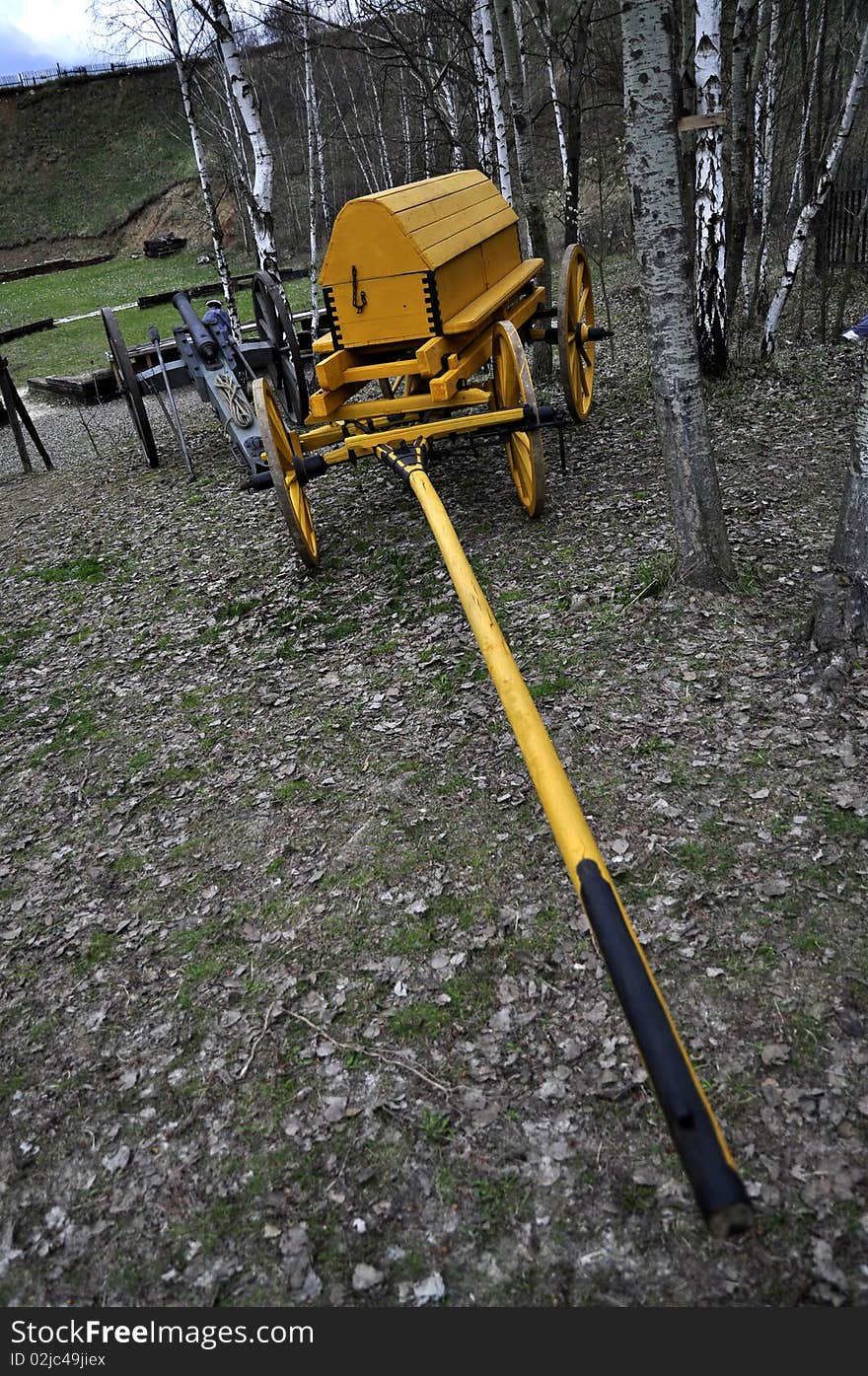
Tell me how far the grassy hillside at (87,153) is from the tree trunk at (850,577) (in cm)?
4385

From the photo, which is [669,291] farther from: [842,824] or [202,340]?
[202,340]

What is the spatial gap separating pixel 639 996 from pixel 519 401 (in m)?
5.49

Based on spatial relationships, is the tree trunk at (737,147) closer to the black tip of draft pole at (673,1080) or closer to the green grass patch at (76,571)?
the green grass patch at (76,571)

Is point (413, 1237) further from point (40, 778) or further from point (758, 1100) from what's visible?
point (40, 778)

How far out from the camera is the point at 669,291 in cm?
435

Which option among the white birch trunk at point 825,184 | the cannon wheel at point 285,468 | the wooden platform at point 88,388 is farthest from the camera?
the wooden platform at point 88,388

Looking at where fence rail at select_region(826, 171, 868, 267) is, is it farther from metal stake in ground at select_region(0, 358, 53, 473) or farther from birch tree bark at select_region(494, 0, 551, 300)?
metal stake in ground at select_region(0, 358, 53, 473)

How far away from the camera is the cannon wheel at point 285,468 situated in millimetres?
5477

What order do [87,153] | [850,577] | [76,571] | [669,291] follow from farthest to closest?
[87,153] < [76,571] < [669,291] < [850,577]

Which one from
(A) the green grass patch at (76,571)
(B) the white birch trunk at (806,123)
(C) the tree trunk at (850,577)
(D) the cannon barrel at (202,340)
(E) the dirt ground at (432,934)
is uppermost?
(B) the white birch trunk at (806,123)

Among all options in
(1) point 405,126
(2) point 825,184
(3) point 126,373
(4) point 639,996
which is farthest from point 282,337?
(1) point 405,126

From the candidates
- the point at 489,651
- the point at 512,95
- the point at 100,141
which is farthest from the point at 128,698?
the point at 100,141

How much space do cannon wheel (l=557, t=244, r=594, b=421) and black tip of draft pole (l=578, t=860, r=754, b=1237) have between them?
6060 millimetres

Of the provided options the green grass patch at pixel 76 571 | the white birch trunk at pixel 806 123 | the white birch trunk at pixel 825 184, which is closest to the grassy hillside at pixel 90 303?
the white birch trunk at pixel 806 123
